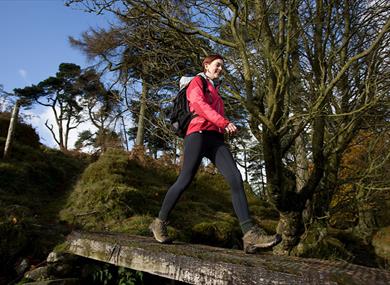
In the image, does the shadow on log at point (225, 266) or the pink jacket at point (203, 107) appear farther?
the pink jacket at point (203, 107)

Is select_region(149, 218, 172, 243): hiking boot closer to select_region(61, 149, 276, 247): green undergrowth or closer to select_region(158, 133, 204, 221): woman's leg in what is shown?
select_region(158, 133, 204, 221): woman's leg

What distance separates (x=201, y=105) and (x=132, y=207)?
482 centimetres

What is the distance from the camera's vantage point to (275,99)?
13.4ft

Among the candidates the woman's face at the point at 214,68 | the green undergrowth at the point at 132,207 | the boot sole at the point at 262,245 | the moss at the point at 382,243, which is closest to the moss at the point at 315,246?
the green undergrowth at the point at 132,207

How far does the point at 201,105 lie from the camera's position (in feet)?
9.93

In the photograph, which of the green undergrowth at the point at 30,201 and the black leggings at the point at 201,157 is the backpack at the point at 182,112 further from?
the green undergrowth at the point at 30,201

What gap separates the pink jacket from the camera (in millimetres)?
2961

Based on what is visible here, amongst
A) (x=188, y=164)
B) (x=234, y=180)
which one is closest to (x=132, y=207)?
(x=188, y=164)

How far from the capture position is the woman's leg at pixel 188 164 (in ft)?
10.4

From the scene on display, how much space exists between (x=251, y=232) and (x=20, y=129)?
11.5 metres

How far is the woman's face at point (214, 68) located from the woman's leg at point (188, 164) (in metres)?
0.66

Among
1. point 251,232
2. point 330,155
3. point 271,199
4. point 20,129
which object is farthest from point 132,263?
point 20,129

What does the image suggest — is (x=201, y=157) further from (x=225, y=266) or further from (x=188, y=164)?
(x=225, y=266)

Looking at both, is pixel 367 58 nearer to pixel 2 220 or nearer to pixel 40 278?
pixel 40 278
